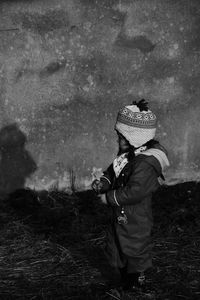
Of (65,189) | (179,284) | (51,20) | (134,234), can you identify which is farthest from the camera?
(65,189)

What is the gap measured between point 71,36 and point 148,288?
8.43 feet

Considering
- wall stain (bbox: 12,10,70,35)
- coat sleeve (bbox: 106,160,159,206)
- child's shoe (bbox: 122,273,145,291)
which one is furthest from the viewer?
wall stain (bbox: 12,10,70,35)

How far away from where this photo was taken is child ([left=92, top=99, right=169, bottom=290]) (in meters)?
3.89

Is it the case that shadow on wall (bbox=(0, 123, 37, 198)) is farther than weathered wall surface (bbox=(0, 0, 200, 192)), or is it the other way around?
shadow on wall (bbox=(0, 123, 37, 198))

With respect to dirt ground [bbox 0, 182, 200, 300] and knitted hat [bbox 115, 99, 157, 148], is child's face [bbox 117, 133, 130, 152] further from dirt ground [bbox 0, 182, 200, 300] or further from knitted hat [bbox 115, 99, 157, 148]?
dirt ground [bbox 0, 182, 200, 300]

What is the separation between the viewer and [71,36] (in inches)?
227

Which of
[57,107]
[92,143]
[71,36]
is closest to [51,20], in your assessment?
[71,36]

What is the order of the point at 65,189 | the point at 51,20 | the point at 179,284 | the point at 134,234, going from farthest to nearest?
the point at 65,189 → the point at 51,20 → the point at 179,284 → the point at 134,234

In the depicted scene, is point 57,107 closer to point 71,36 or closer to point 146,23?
point 71,36

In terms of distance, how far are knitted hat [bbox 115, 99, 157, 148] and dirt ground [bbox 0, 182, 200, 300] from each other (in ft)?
3.30

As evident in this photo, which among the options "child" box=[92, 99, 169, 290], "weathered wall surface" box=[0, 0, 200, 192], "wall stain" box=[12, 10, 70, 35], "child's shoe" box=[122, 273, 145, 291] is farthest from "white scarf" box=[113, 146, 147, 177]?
"wall stain" box=[12, 10, 70, 35]

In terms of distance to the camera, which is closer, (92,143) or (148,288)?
(148,288)

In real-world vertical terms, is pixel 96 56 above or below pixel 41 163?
above

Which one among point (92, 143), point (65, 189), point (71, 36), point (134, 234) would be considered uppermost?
point (71, 36)
